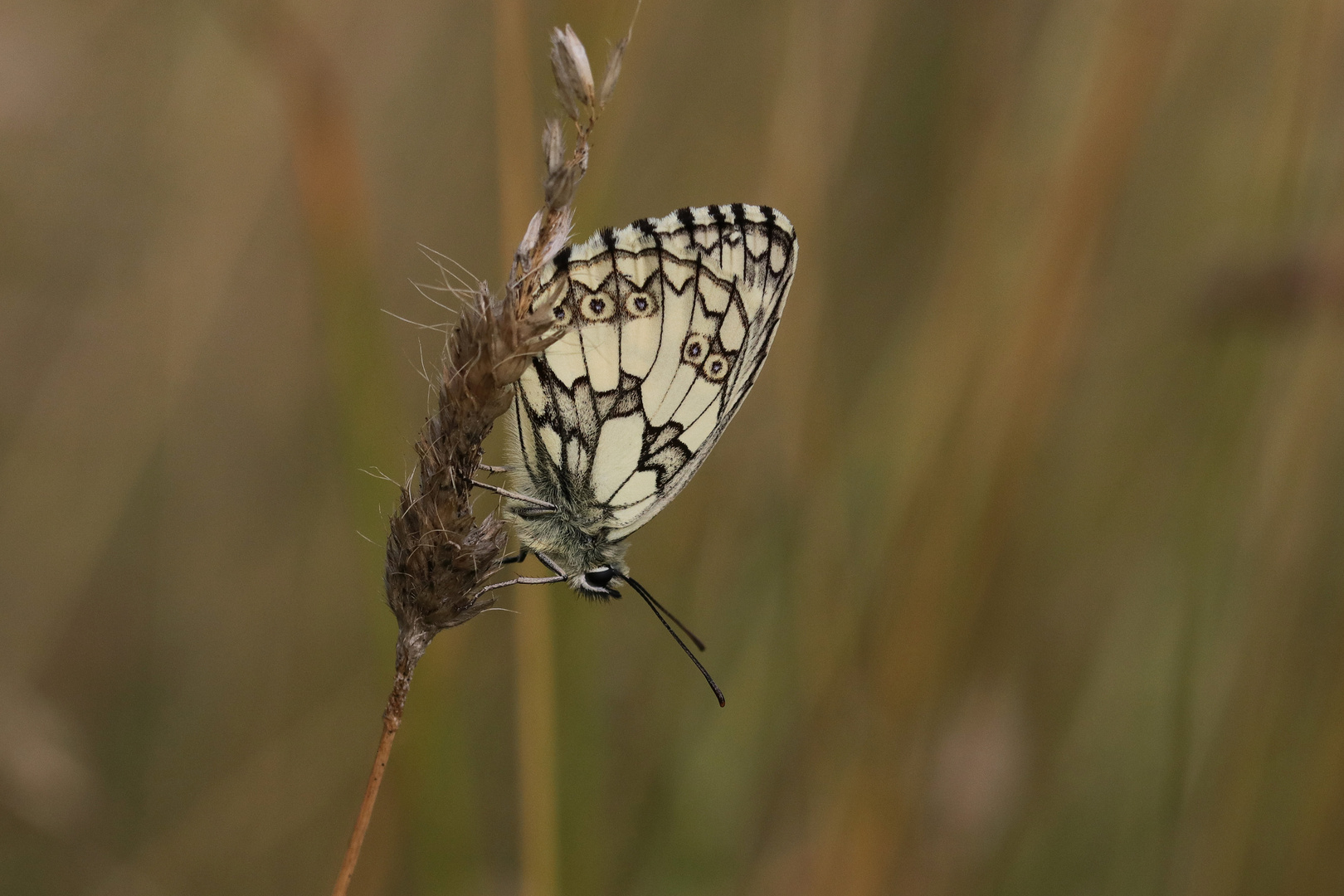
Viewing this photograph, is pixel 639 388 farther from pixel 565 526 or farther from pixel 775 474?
pixel 775 474

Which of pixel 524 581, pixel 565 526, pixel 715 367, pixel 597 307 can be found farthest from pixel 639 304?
pixel 524 581

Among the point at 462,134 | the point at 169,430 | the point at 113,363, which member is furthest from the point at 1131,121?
the point at 169,430

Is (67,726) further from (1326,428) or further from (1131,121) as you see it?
(1326,428)

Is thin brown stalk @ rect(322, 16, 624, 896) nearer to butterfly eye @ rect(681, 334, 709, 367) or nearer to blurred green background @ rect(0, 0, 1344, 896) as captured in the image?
blurred green background @ rect(0, 0, 1344, 896)

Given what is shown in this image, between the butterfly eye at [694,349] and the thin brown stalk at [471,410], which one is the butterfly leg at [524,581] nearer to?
the thin brown stalk at [471,410]

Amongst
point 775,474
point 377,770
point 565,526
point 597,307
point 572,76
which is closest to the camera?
point 377,770

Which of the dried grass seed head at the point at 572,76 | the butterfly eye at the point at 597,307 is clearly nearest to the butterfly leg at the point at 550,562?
the butterfly eye at the point at 597,307
